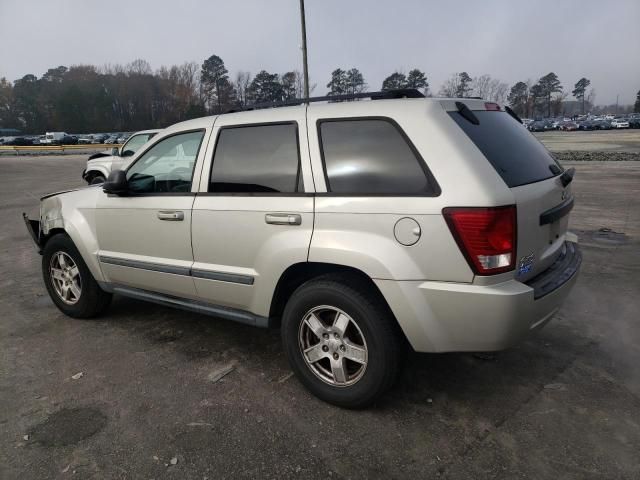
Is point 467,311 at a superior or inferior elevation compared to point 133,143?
inferior

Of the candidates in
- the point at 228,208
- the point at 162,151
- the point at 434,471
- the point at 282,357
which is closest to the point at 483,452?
the point at 434,471

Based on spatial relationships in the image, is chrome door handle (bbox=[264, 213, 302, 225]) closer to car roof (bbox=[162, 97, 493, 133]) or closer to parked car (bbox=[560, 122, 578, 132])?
car roof (bbox=[162, 97, 493, 133])

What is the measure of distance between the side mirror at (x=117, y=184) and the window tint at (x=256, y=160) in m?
0.85

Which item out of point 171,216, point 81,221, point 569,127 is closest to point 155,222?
point 171,216

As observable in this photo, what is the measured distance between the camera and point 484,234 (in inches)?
94.6

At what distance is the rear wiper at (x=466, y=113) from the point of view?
2775mm

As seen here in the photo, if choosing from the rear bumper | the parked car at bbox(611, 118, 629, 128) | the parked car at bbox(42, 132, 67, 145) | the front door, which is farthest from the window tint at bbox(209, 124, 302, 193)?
the parked car at bbox(42, 132, 67, 145)

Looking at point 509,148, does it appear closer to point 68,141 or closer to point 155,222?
point 155,222

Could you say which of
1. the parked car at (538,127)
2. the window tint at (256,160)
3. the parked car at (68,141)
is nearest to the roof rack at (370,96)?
the window tint at (256,160)

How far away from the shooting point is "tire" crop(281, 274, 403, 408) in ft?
8.86

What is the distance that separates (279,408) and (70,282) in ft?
8.72

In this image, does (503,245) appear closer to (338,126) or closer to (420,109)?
(420,109)

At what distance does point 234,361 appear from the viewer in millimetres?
3584

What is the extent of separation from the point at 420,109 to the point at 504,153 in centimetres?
58
